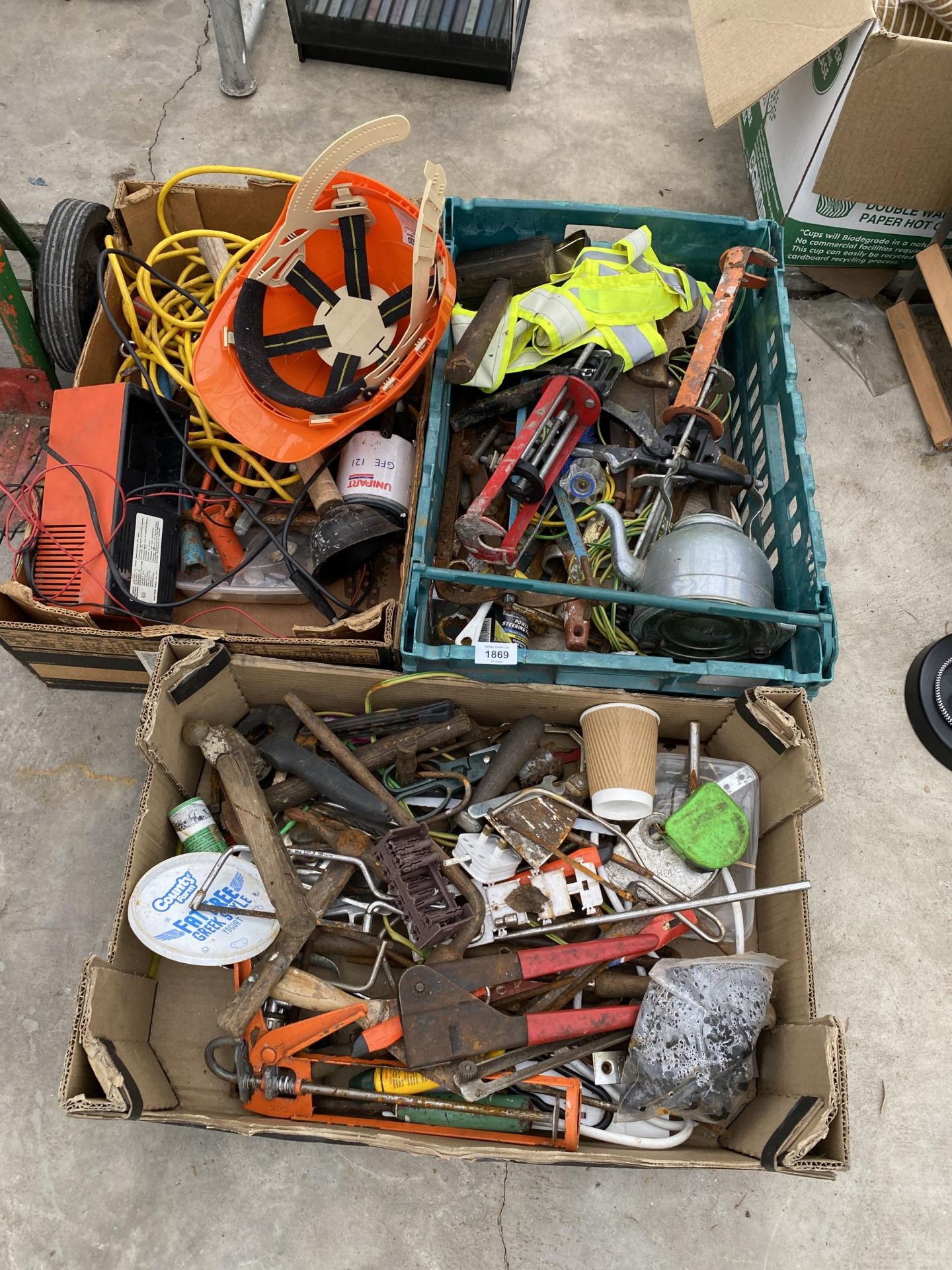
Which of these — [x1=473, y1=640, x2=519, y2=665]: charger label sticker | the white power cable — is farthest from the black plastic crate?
the white power cable

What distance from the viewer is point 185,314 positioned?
2496mm

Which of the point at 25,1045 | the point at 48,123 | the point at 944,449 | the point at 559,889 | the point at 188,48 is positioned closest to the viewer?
the point at 559,889

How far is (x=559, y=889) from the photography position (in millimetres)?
1880

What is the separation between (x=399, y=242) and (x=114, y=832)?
6.10 feet

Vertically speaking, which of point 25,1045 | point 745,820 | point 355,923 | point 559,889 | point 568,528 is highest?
point 568,528

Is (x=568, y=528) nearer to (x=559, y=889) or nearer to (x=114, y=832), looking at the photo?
(x=559, y=889)

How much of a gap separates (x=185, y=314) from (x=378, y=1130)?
7.55 ft

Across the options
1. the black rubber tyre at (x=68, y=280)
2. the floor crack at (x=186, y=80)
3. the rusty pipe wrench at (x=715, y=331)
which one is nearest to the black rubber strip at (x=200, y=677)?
the black rubber tyre at (x=68, y=280)

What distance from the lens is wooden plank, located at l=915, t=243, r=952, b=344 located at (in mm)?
2760

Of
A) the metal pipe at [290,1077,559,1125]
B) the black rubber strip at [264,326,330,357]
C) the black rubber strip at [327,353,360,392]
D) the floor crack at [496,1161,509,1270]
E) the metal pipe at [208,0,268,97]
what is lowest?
the floor crack at [496,1161,509,1270]

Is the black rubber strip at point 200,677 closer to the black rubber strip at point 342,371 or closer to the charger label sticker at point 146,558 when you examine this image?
the charger label sticker at point 146,558

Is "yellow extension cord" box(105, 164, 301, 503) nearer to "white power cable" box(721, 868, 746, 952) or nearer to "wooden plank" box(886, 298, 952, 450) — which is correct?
"white power cable" box(721, 868, 746, 952)

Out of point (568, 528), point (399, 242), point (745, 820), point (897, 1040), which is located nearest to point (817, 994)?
point (897, 1040)

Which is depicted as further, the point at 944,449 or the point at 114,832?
the point at 944,449
